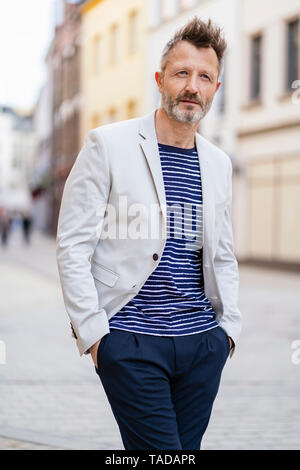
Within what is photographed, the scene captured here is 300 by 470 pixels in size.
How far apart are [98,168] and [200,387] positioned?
83 centimetres

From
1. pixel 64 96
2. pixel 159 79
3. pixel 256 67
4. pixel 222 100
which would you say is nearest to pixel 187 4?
pixel 222 100

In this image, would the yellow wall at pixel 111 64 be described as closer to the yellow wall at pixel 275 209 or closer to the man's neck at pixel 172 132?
the yellow wall at pixel 275 209

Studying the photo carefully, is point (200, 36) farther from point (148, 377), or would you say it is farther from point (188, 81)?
point (148, 377)

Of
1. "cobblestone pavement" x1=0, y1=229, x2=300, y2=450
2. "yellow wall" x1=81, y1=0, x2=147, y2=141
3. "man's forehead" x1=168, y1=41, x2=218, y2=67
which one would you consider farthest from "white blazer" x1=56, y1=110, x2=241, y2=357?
"yellow wall" x1=81, y1=0, x2=147, y2=141

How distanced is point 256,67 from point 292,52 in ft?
7.30

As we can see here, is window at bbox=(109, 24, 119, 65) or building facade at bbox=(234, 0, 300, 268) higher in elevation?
window at bbox=(109, 24, 119, 65)

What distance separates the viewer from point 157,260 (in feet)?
10.1

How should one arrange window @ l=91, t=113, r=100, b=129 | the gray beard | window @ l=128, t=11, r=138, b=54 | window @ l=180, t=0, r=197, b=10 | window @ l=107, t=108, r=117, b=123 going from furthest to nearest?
1. window @ l=91, t=113, r=100, b=129
2. window @ l=107, t=108, r=117, b=123
3. window @ l=128, t=11, r=138, b=54
4. window @ l=180, t=0, r=197, b=10
5. the gray beard

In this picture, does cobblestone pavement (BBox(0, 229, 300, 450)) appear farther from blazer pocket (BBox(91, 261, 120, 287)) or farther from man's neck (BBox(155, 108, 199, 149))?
man's neck (BBox(155, 108, 199, 149))

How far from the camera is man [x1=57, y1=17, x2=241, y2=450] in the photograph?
3010mm

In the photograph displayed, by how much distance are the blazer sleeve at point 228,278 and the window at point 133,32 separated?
32387 millimetres

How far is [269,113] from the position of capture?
24.3m

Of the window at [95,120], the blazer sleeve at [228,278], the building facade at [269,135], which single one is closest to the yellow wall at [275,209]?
the building facade at [269,135]

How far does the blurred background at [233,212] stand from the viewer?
6332mm
